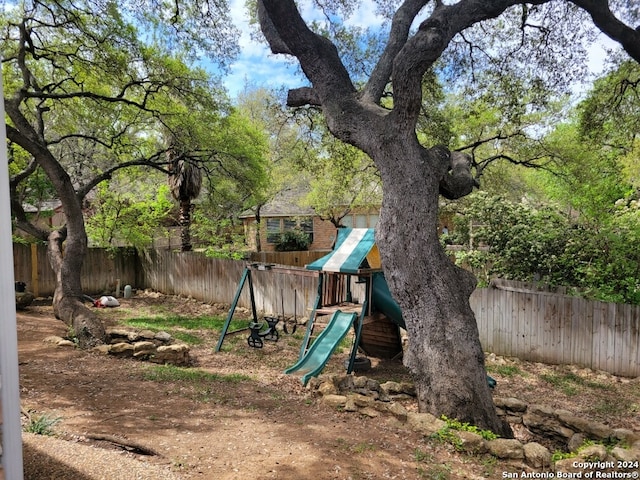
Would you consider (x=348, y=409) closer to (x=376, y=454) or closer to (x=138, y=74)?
(x=376, y=454)

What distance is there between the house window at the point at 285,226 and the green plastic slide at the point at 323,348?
19074mm

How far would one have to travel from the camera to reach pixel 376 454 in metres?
4.25

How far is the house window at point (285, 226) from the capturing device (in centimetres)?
2758

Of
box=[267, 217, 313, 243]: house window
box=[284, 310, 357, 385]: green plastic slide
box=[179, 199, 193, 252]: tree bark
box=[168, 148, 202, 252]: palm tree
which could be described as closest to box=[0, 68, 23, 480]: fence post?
box=[284, 310, 357, 385]: green plastic slide

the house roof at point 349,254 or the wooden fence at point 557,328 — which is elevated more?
the house roof at point 349,254

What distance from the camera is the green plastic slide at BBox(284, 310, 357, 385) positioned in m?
7.46

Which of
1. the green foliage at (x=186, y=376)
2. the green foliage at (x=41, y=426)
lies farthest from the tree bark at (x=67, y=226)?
the green foliage at (x=41, y=426)

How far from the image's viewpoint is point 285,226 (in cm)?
2872

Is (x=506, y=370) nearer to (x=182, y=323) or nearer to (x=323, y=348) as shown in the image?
(x=323, y=348)

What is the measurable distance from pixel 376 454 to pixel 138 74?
11148 millimetres

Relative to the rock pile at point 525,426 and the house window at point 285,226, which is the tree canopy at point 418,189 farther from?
the house window at point 285,226

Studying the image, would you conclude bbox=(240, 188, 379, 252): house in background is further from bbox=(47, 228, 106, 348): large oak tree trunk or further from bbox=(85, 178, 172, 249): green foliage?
bbox=(47, 228, 106, 348): large oak tree trunk

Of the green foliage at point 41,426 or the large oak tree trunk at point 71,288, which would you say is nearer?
the green foliage at point 41,426

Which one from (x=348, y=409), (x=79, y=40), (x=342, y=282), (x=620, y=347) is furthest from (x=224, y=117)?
(x=620, y=347)
